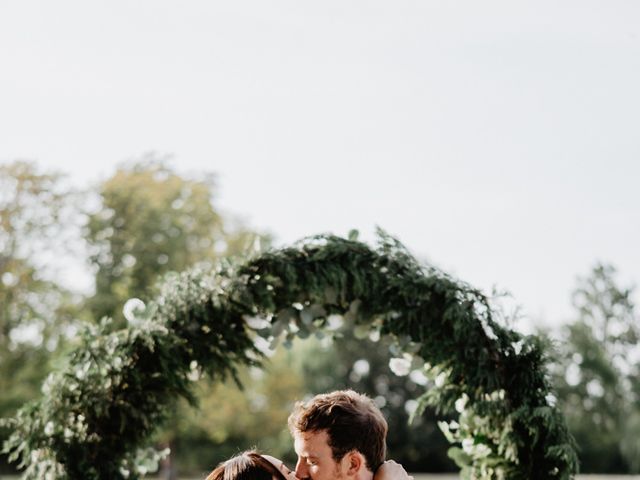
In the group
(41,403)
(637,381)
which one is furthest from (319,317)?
(637,381)

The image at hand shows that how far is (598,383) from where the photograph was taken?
1298 inches

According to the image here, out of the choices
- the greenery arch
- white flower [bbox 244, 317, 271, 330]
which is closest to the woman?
the greenery arch

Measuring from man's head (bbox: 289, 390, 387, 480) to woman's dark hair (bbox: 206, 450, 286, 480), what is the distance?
453 mm

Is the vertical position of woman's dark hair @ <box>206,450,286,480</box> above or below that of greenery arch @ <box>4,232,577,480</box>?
above

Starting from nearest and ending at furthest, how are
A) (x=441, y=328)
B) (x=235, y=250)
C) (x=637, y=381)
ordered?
(x=441, y=328), (x=235, y=250), (x=637, y=381)

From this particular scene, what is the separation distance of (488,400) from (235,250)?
1743cm

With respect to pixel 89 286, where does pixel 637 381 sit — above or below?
below

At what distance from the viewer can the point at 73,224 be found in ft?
62.5

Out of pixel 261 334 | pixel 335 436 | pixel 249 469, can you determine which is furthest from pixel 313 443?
pixel 261 334

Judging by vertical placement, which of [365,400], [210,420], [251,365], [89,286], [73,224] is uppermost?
[365,400]

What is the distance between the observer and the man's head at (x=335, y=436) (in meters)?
3.15

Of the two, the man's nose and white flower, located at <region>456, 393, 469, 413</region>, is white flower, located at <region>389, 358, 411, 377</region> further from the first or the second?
the man's nose

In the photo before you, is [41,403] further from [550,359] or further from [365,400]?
[550,359]

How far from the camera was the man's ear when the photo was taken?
3.17 metres
